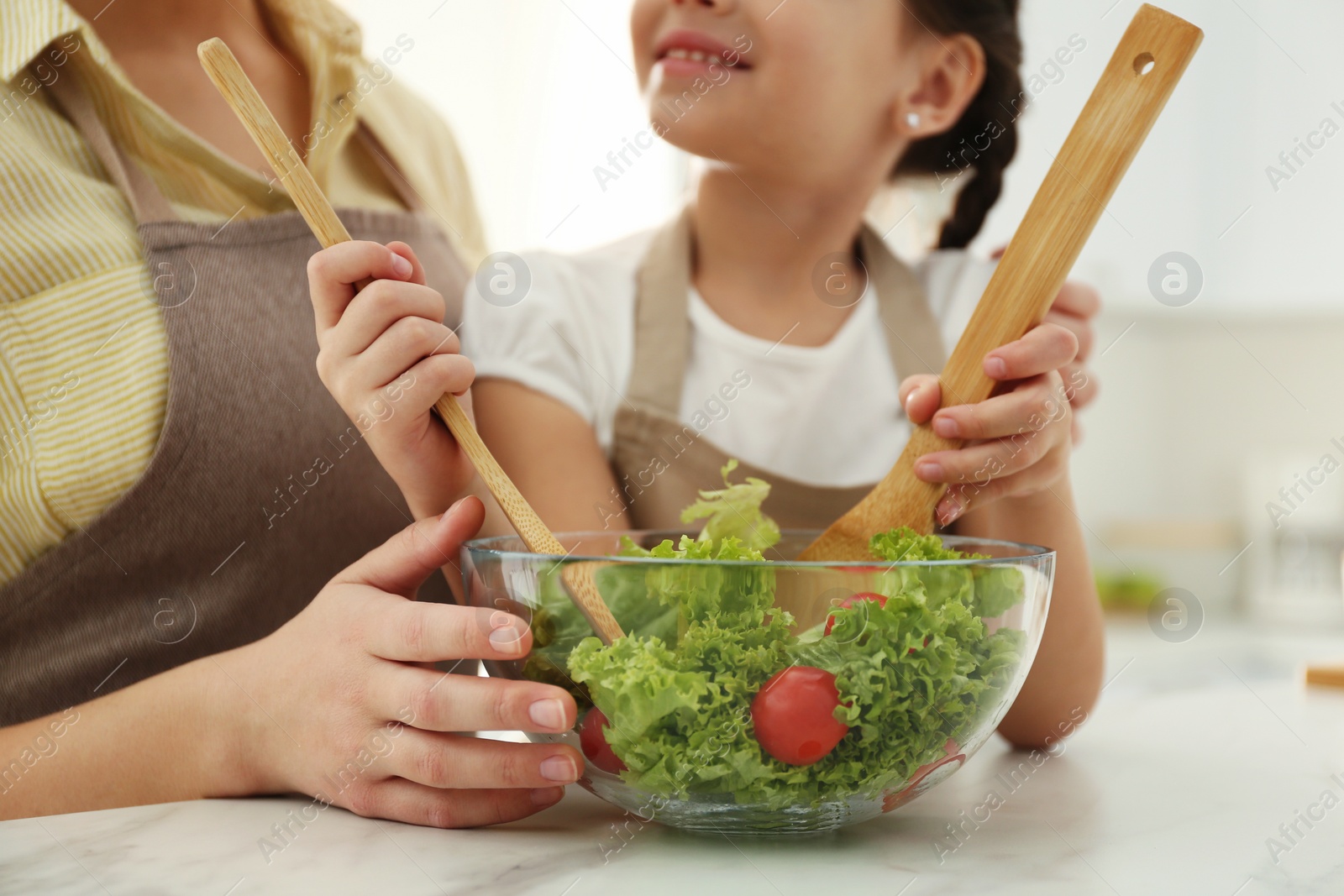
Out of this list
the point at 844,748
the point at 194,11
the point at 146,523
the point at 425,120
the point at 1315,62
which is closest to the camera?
the point at 844,748

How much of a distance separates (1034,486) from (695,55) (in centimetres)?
42

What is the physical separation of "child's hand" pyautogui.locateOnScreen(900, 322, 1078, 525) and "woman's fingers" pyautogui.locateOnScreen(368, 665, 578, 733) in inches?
10.8

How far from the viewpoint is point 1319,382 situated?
252 cm

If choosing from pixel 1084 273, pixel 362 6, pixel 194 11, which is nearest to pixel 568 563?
pixel 194 11

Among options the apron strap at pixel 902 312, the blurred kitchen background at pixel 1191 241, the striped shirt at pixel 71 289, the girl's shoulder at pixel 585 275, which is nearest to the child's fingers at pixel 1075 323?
the apron strap at pixel 902 312

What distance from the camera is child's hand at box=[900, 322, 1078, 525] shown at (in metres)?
0.63

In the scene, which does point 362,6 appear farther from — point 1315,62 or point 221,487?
point 1315,62

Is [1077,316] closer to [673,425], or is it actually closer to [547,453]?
[673,425]

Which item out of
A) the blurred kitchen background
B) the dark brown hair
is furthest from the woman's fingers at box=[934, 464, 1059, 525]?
the blurred kitchen background

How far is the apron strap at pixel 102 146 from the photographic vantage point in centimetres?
74

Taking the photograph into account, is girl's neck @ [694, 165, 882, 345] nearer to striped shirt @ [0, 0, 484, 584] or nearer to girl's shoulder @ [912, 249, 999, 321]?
girl's shoulder @ [912, 249, 999, 321]

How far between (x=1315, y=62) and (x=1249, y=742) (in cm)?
217

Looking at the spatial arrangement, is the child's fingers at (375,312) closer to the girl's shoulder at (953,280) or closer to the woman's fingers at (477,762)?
the woman's fingers at (477,762)

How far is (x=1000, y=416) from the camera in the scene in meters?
0.64
